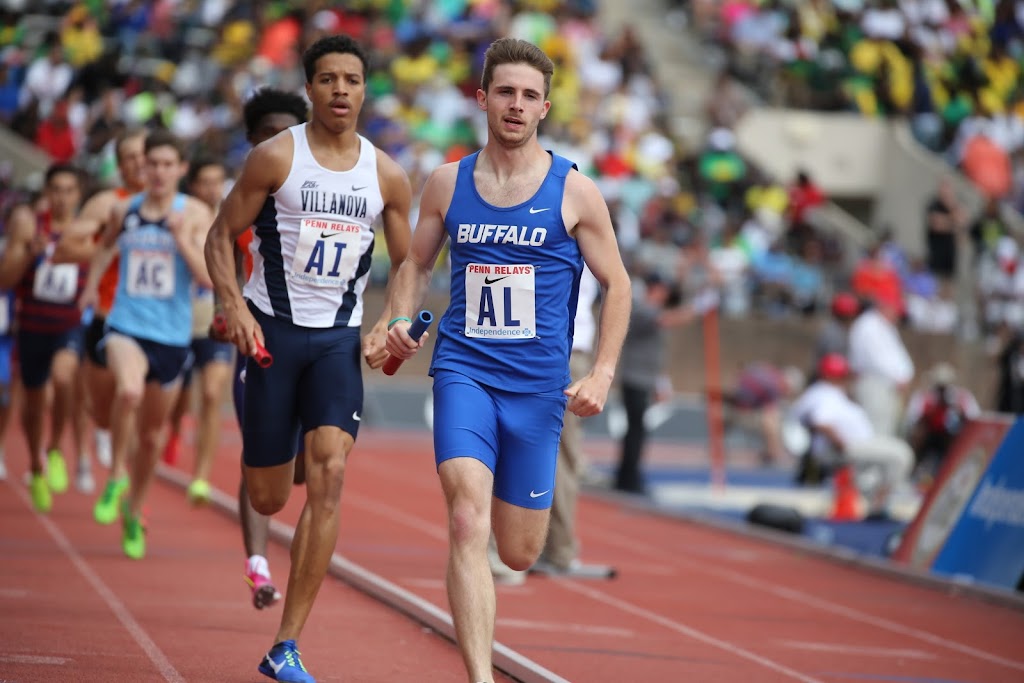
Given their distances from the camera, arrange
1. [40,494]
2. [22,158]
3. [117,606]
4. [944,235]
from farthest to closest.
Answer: [944,235] → [22,158] → [40,494] → [117,606]

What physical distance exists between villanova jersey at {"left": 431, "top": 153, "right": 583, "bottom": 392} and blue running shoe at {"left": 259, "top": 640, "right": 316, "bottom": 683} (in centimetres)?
118

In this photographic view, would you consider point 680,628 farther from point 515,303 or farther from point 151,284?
point 151,284

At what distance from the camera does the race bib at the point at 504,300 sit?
6.20 meters

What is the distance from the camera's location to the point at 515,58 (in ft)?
20.6

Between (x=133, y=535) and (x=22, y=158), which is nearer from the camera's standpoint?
(x=133, y=535)

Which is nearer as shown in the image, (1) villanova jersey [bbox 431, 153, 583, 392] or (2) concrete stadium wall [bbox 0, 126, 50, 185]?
(1) villanova jersey [bbox 431, 153, 583, 392]

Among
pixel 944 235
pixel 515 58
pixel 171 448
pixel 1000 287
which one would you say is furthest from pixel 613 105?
pixel 515 58

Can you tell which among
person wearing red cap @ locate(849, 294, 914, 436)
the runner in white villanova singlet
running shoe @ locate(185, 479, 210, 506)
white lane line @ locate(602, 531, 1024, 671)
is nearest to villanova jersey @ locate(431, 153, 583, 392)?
the runner in white villanova singlet

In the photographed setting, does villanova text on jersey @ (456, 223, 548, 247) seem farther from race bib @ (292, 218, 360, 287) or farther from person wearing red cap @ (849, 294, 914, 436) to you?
A: person wearing red cap @ (849, 294, 914, 436)

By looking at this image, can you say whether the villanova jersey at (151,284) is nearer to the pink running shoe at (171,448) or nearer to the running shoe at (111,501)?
the running shoe at (111,501)

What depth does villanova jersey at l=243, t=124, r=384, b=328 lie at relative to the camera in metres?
6.97

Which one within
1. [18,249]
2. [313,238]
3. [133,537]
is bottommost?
[133,537]

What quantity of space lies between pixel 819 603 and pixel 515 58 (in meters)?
5.45

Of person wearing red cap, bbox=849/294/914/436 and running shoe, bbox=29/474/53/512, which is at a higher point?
person wearing red cap, bbox=849/294/914/436
